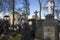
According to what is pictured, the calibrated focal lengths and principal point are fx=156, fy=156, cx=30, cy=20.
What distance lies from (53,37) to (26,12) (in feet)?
48.6

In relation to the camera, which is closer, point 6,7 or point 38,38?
point 38,38

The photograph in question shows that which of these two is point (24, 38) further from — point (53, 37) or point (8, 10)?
point (8, 10)

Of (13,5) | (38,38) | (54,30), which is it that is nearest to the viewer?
(54,30)

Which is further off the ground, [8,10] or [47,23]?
[8,10]

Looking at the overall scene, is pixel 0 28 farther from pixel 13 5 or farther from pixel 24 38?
pixel 24 38

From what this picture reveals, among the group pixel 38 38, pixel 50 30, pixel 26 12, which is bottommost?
pixel 38 38

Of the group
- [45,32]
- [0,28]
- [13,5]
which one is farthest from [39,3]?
[45,32]

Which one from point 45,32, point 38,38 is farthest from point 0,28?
point 45,32

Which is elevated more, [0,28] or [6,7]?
[6,7]

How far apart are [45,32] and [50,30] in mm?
325

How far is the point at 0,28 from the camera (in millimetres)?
16219

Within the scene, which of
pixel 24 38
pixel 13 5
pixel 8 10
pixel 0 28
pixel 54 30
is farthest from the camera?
pixel 8 10

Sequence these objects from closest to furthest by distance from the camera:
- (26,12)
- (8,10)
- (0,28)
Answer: (0,28) < (8,10) < (26,12)

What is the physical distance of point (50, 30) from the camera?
26.3 feet
